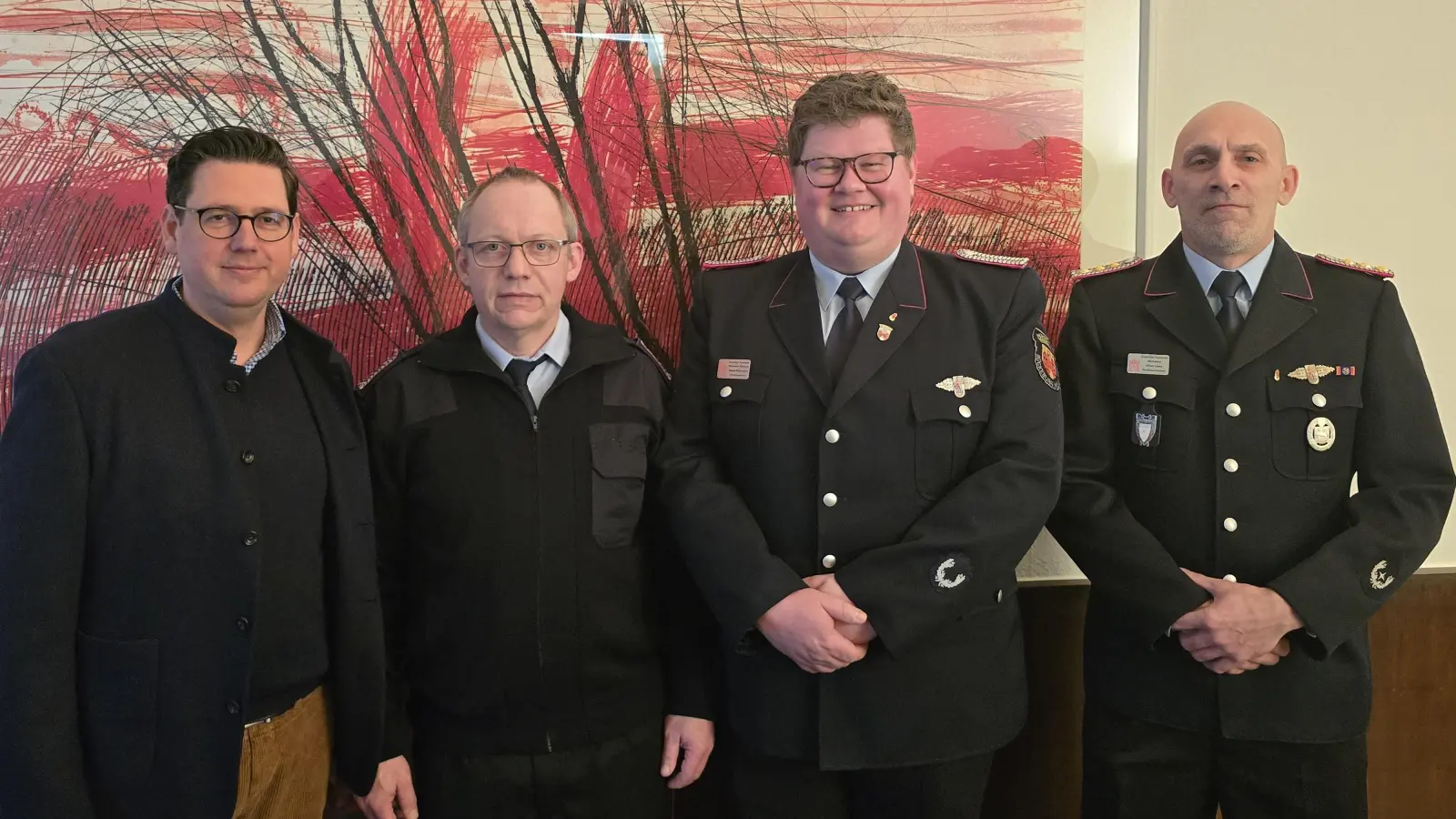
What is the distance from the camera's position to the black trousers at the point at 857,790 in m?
1.61

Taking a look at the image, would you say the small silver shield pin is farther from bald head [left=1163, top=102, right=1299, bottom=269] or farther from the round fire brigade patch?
bald head [left=1163, top=102, right=1299, bottom=269]

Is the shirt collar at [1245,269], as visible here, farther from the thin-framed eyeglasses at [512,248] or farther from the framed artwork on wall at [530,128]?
the thin-framed eyeglasses at [512,248]

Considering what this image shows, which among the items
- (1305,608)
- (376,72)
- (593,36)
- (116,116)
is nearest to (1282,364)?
(1305,608)

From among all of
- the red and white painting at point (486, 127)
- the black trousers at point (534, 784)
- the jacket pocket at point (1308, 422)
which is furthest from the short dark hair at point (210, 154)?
the jacket pocket at point (1308, 422)

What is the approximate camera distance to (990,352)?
5.42ft

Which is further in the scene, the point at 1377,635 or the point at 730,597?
the point at 1377,635

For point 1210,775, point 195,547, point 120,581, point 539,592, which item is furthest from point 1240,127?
point 120,581

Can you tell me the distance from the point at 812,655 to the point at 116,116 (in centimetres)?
192

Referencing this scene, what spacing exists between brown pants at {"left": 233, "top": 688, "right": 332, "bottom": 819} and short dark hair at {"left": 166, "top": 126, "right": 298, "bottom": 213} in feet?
2.94

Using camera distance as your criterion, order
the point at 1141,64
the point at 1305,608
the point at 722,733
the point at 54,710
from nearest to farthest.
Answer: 1. the point at 54,710
2. the point at 1305,608
3. the point at 722,733
4. the point at 1141,64

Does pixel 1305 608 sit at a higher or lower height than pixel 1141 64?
lower

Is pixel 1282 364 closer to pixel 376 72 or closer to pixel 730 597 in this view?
Result: pixel 730 597

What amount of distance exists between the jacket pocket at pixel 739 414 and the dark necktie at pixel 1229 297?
37.5 inches

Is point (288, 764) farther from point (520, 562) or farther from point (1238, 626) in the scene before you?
point (1238, 626)
